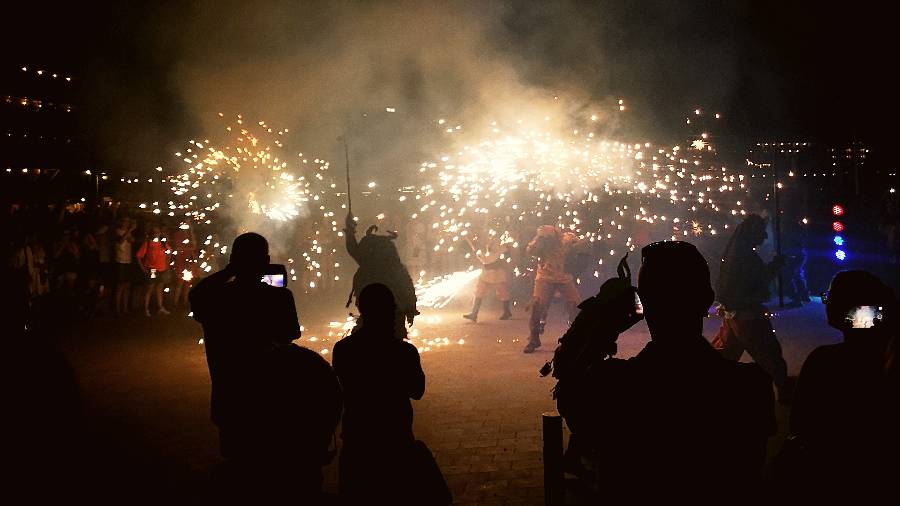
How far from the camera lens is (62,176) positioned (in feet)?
61.8

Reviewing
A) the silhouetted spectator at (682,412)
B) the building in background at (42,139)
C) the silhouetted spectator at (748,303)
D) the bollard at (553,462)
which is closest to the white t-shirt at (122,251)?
the building in background at (42,139)

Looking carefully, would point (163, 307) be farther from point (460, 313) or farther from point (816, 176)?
point (816, 176)

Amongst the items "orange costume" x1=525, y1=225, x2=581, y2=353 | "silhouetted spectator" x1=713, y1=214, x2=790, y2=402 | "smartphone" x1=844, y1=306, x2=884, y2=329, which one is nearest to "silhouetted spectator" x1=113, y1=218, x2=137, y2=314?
"orange costume" x1=525, y1=225, x2=581, y2=353

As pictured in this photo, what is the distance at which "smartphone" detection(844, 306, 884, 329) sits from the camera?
280 cm

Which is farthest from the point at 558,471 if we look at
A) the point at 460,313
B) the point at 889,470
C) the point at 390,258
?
the point at 460,313

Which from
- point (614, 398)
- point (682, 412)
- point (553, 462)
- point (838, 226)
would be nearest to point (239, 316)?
point (553, 462)

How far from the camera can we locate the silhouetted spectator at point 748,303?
654cm

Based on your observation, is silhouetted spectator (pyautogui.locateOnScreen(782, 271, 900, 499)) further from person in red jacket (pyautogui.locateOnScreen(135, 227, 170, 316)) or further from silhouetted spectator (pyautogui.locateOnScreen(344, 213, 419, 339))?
person in red jacket (pyautogui.locateOnScreen(135, 227, 170, 316))

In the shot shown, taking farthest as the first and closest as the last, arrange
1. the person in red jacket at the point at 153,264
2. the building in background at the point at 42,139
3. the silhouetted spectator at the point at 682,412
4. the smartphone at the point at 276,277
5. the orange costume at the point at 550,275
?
1. the building in background at the point at 42,139
2. the person in red jacket at the point at 153,264
3. the orange costume at the point at 550,275
4. the smartphone at the point at 276,277
5. the silhouetted spectator at the point at 682,412

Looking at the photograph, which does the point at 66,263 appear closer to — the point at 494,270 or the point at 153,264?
the point at 153,264

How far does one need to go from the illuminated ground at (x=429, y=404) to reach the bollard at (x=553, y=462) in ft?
2.74

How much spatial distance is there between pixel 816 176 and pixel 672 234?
7202mm

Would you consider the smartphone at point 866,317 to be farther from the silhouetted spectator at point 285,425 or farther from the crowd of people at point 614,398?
the silhouetted spectator at point 285,425

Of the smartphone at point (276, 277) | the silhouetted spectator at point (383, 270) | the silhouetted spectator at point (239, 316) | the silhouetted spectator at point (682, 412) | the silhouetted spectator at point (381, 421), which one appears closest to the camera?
the silhouetted spectator at point (682, 412)
